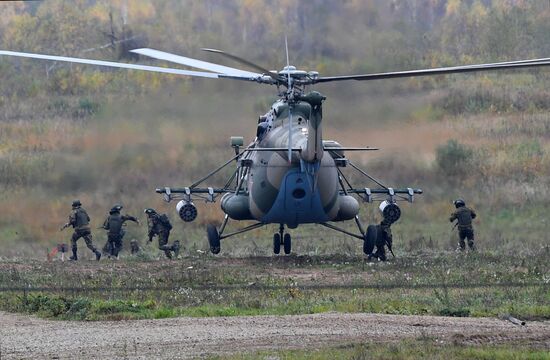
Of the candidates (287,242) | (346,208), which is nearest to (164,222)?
(287,242)

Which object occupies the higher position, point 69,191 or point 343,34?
point 343,34

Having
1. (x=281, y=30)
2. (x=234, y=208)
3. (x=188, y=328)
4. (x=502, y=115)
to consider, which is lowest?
(x=188, y=328)

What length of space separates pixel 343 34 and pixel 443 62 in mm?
5413

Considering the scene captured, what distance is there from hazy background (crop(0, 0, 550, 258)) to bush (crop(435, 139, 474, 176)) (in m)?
0.05

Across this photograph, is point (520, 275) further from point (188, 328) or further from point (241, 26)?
point (241, 26)

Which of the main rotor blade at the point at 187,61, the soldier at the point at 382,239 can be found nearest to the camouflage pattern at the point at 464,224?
the soldier at the point at 382,239

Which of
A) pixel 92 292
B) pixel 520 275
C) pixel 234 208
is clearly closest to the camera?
pixel 92 292

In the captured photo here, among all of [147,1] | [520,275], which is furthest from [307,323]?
[147,1]

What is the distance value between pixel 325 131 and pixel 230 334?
15.7m

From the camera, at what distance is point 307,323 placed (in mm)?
16703

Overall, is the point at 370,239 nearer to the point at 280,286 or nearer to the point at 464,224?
the point at 464,224

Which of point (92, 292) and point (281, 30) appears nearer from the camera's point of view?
point (92, 292)

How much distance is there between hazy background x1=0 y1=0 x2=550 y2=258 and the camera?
106ft

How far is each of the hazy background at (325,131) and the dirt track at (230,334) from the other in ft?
44.3
